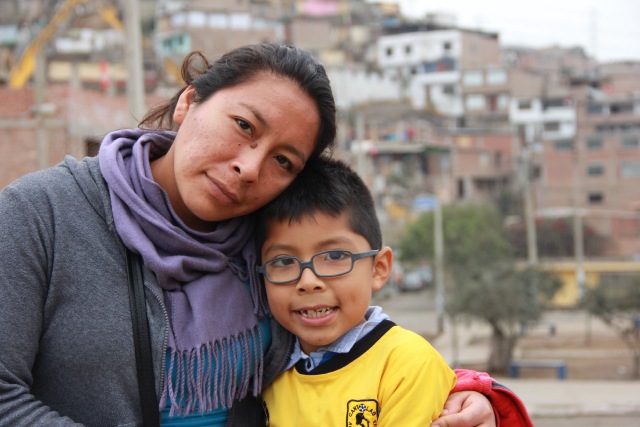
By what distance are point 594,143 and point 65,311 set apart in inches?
1759

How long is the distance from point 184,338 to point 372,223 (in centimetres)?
62

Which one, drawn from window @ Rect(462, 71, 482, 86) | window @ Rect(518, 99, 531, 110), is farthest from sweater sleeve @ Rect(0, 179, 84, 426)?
window @ Rect(462, 71, 482, 86)

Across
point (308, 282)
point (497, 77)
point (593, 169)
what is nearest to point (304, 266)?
point (308, 282)

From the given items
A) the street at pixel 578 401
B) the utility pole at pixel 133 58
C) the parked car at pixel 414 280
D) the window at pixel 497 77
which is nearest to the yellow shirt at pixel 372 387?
the utility pole at pixel 133 58

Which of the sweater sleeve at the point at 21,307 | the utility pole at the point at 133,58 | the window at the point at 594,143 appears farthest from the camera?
the window at the point at 594,143

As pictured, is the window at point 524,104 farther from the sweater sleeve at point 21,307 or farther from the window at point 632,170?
the sweater sleeve at point 21,307

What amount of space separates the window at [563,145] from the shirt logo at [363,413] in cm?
4415

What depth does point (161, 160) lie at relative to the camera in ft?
6.47

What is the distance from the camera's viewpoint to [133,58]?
745 centimetres

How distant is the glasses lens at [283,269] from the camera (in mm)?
2023

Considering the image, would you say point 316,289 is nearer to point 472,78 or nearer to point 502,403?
point 502,403

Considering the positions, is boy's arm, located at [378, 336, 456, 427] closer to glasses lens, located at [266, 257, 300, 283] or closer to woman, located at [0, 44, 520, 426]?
woman, located at [0, 44, 520, 426]

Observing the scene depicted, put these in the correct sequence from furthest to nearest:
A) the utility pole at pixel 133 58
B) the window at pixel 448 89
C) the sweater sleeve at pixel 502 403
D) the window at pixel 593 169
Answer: the window at pixel 448 89
the window at pixel 593 169
the utility pole at pixel 133 58
the sweater sleeve at pixel 502 403

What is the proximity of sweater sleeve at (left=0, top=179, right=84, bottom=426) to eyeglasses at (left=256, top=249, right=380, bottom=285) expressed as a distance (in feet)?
1.84
